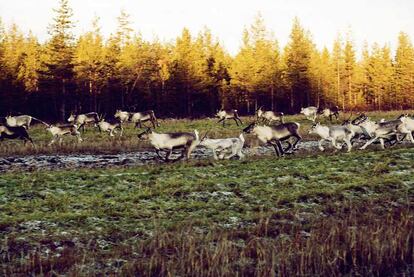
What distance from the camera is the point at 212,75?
66812 millimetres

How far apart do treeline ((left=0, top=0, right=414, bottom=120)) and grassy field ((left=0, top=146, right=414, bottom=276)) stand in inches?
1502

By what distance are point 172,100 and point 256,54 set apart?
12678 mm

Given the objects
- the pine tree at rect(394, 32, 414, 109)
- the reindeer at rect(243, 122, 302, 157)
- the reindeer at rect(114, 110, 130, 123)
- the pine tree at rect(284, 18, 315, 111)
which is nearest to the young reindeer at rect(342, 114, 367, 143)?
the reindeer at rect(243, 122, 302, 157)

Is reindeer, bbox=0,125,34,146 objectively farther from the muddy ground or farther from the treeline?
the treeline

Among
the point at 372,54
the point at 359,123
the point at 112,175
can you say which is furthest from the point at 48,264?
the point at 372,54

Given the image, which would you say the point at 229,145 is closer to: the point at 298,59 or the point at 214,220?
the point at 214,220

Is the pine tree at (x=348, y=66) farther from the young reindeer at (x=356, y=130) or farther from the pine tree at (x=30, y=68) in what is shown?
the young reindeer at (x=356, y=130)

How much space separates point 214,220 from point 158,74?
5452 centimetres

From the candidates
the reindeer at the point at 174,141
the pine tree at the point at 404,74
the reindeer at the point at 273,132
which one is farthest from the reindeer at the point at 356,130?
the pine tree at the point at 404,74

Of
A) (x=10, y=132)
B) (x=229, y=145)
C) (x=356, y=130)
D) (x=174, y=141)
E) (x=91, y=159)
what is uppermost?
(x=10, y=132)

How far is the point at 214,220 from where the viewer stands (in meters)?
10.1

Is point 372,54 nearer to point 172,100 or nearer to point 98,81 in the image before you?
point 172,100

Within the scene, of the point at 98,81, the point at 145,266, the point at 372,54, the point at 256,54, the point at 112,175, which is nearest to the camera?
the point at 145,266

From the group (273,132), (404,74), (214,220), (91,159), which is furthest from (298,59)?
(214,220)
